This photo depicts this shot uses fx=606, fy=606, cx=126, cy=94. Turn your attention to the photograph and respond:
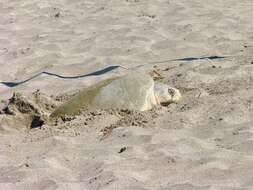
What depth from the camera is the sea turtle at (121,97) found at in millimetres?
4484

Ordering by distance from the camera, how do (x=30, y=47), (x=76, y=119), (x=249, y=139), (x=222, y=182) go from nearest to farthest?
(x=222, y=182)
(x=249, y=139)
(x=76, y=119)
(x=30, y=47)

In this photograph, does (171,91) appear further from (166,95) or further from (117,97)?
(117,97)

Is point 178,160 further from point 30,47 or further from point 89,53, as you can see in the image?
point 30,47

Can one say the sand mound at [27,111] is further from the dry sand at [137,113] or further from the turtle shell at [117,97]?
the turtle shell at [117,97]

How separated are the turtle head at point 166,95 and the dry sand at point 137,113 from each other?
73 mm

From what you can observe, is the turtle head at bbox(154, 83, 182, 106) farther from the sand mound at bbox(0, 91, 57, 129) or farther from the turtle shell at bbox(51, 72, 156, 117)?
the sand mound at bbox(0, 91, 57, 129)

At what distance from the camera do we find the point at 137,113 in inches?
173

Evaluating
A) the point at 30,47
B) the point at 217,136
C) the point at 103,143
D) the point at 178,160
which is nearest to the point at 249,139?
the point at 217,136

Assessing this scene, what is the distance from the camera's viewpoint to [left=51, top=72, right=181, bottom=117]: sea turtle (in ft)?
14.7

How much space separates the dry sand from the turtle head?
0.07 metres

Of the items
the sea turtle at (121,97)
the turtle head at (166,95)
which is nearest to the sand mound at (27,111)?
the sea turtle at (121,97)

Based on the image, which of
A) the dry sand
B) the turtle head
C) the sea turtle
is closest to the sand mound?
the dry sand

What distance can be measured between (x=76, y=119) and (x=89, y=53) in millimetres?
2220

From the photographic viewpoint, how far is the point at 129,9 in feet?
28.2
